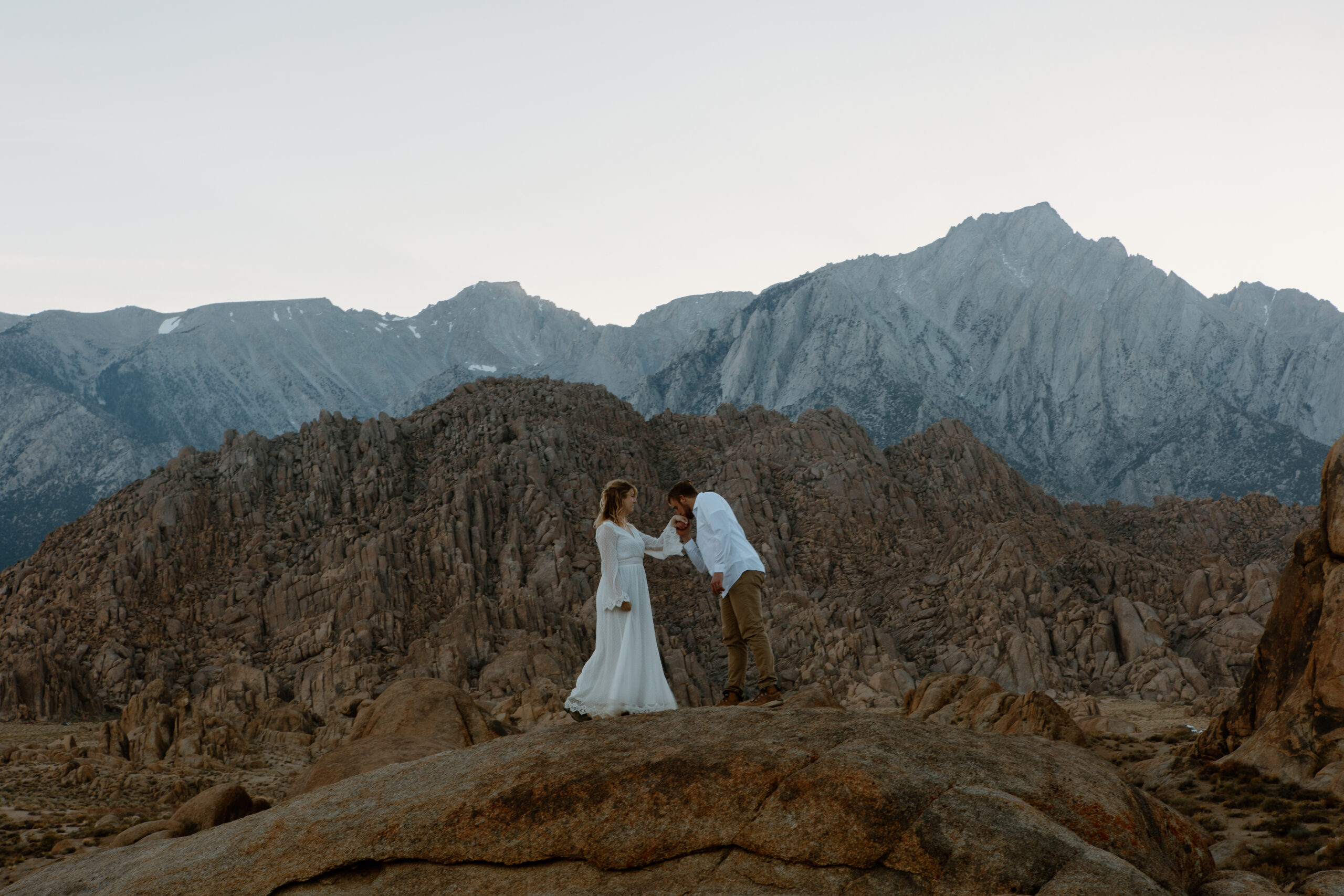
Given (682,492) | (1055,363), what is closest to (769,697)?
(682,492)

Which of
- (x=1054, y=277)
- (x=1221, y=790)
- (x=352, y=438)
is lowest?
(x=1221, y=790)

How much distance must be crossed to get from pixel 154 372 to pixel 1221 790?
144m

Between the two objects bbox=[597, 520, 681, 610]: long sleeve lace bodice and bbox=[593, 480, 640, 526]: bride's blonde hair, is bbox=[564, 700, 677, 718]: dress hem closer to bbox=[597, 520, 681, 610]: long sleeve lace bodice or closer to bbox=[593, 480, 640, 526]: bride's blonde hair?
bbox=[597, 520, 681, 610]: long sleeve lace bodice

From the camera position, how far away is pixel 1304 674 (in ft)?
51.2

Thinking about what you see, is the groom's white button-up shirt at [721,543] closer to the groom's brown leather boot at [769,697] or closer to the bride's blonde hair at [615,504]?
the bride's blonde hair at [615,504]

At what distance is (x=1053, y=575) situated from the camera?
55.3 metres

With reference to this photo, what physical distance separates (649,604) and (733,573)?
55.3 inches

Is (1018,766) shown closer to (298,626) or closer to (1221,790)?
(1221,790)

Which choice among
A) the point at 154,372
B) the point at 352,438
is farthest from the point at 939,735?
the point at 154,372

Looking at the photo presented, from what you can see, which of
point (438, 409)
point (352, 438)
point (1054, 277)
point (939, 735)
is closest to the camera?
point (939, 735)

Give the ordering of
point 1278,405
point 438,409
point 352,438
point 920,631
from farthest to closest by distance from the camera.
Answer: point 1278,405 → point 438,409 → point 352,438 → point 920,631

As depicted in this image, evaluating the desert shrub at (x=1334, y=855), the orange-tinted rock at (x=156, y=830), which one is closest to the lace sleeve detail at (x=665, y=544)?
the desert shrub at (x=1334, y=855)

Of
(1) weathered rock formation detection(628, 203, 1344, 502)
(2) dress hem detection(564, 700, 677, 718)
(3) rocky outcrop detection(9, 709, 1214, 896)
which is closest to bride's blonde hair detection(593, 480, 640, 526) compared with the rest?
(2) dress hem detection(564, 700, 677, 718)

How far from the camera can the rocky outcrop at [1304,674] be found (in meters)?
14.9
